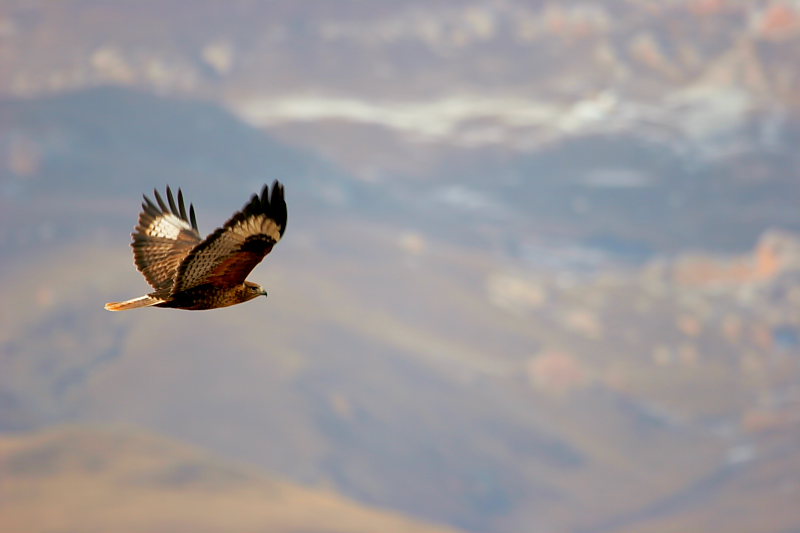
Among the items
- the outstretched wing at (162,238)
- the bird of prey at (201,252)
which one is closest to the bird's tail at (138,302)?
the bird of prey at (201,252)

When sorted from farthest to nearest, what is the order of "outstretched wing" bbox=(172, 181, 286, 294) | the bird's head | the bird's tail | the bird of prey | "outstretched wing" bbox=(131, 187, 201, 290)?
"outstretched wing" bbox=(131, 187, 201, 290) < the bird's head < the bird's tail < the bird of prey < "outstretched wing" bbox=(172, 181, 286, 294)

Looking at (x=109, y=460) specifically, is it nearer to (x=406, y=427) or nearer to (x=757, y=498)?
(x=406, y=427)

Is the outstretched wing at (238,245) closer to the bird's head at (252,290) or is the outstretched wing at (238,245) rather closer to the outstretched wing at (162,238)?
the bird's head at (252,290)

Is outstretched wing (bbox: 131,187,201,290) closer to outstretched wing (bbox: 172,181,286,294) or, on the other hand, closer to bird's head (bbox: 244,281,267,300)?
bird's head (bbox: 244,281,267,300)

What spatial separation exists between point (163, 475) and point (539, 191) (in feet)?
266

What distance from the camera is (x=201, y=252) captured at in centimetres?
893

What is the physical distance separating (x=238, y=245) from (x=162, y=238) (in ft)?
7.12

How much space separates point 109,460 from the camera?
94375 millimetres

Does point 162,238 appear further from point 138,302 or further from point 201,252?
point 201,252

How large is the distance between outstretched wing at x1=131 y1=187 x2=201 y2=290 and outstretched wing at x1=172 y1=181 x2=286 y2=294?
1009 mm

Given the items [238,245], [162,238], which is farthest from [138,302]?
[162,238]

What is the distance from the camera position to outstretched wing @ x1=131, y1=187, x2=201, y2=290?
34.3 ft

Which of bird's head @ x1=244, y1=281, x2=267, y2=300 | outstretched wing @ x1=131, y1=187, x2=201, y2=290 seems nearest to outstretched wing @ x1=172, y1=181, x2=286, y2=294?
bird's head @ x1=244, y1=281, x2=267, y2=300

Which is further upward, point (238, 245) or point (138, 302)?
point (238, 245)
